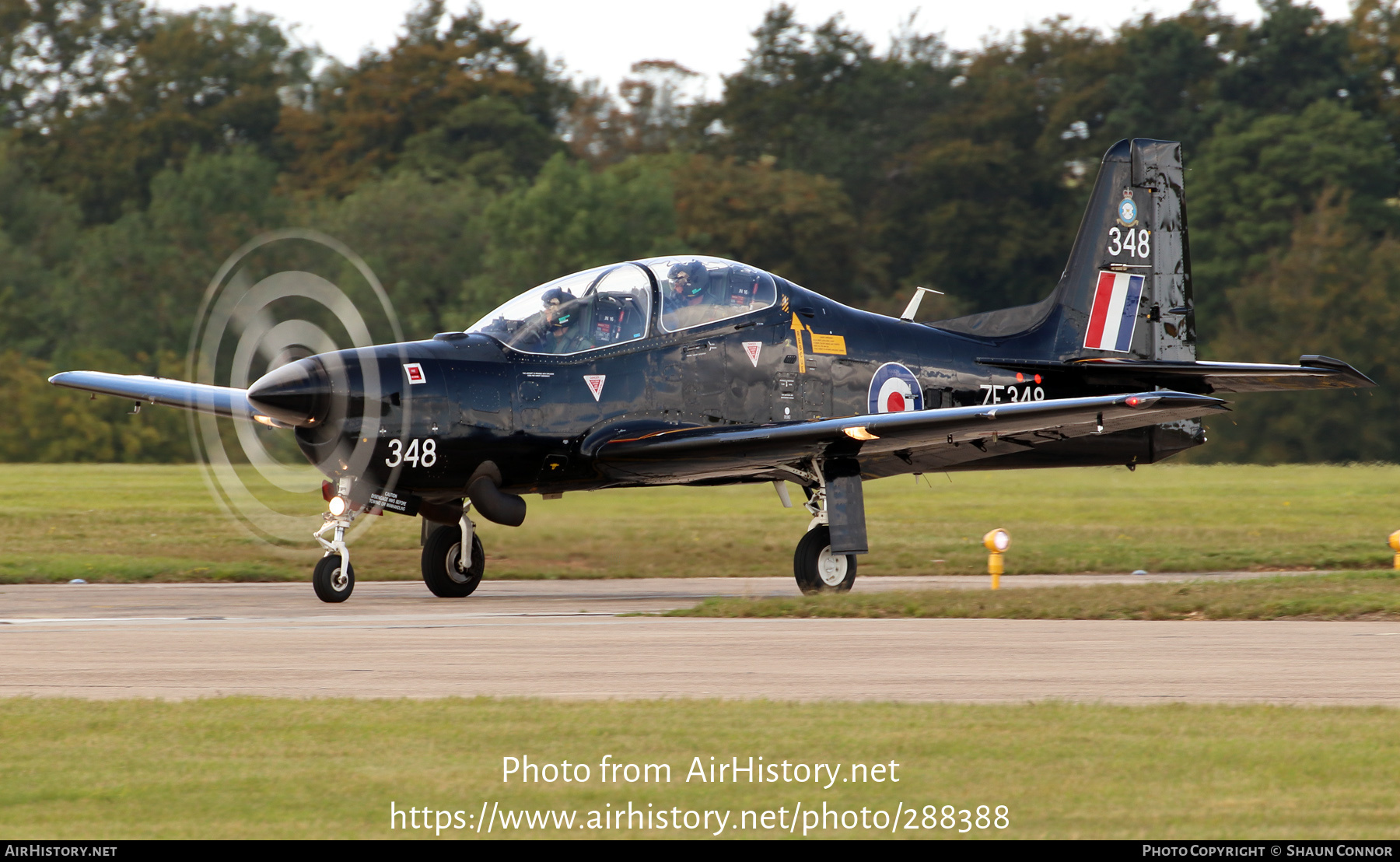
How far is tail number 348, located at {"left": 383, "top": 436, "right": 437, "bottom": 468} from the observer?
13.6 m

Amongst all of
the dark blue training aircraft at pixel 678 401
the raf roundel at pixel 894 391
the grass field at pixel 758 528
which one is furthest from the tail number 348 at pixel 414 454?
the raf roundel at pixel 894 391

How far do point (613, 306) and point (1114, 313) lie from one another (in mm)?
6778

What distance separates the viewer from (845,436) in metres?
14.3

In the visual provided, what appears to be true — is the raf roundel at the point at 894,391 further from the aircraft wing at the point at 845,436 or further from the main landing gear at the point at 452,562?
the main landing gear at the point at 452,562

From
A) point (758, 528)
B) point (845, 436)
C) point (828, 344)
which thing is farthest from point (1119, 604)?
point (758, 528)

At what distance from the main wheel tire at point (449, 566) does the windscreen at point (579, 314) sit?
6.80 feet

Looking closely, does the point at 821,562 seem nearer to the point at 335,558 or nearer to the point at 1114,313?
the point at 335,558

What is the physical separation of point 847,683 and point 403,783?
10.7ft

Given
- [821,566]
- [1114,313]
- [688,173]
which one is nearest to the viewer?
[821,566]

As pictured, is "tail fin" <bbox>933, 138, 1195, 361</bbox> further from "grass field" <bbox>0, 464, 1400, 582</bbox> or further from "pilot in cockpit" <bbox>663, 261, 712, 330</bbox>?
"pilot in cockpit" <bbox>663, 261, 712, 330</bbox>

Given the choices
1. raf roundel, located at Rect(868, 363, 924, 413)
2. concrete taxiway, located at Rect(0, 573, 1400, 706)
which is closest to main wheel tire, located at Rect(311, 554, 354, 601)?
concrete taxiway, located at Rect(0, 573, 1400, 706)

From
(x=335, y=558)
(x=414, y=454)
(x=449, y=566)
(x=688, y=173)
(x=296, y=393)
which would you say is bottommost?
(x=449, y=566)

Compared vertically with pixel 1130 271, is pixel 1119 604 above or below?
below
